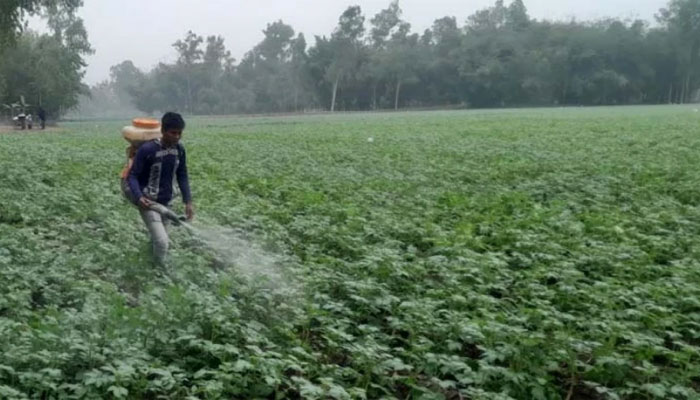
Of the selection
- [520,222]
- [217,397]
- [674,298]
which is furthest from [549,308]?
[520,222]

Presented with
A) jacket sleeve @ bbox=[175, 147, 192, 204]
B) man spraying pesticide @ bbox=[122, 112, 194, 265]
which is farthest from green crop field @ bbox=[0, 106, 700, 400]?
jacket sleeve @ bbox=[175, 147, 192, 204]

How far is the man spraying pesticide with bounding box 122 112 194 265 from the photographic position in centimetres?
571

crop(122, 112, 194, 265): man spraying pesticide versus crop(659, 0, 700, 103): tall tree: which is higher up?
crop(659, 0, 700, 103): tall tree

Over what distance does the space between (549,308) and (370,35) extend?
7813cm

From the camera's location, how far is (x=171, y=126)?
5.62 m

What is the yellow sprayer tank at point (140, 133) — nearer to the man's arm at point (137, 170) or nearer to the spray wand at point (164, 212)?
the man's arm at point (137, 170)

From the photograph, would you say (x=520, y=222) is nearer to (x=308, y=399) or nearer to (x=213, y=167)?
(x=308, y=399)

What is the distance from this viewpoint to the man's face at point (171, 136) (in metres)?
5.66

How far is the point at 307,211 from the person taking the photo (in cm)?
900

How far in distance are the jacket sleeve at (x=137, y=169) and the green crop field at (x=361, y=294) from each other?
69 centimetres

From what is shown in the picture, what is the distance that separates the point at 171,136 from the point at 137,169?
15.2 inches

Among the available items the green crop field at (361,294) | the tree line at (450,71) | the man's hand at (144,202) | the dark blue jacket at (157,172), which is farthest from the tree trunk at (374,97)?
the man's hand at (144,202)

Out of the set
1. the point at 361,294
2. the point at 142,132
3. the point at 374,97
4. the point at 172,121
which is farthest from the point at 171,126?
→ the point at 374,97

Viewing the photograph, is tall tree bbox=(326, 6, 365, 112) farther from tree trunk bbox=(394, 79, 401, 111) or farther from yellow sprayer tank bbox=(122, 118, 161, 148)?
yellow sprayer tank bbox=(122, 118, 161, 148)
